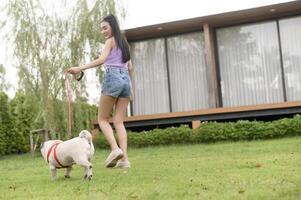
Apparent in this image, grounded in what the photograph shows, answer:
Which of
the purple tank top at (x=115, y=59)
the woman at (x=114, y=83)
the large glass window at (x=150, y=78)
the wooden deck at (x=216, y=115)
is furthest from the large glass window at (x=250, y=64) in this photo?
the purple tank top at (x=115, y=59)

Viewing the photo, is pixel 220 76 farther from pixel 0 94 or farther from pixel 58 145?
pixel 58 145

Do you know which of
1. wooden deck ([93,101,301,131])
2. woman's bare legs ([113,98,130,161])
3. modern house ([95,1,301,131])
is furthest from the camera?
modern house ([95,1,301,131])

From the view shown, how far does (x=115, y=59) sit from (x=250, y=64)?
9772mm

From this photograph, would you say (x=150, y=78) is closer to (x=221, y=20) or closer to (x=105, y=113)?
(x=221, y=20)

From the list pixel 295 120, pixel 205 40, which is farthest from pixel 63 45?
pixel 295 120

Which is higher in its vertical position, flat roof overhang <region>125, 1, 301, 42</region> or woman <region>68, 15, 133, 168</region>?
flat roof overhang <region>125, 1, 301, 42</region>

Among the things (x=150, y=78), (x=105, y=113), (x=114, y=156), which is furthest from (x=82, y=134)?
(x=150, y=78)

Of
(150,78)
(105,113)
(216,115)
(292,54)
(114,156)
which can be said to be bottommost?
(114,156)

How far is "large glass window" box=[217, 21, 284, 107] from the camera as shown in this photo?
1455 centimetres

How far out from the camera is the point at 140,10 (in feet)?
50.8

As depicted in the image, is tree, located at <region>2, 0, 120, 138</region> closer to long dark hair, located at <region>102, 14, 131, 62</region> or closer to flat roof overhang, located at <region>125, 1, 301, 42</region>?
flat roof overhang, located at <region>125, 1, 301, 42</region>

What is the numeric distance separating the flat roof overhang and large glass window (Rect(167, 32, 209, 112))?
1.20 feet

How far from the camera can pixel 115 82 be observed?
5.52m

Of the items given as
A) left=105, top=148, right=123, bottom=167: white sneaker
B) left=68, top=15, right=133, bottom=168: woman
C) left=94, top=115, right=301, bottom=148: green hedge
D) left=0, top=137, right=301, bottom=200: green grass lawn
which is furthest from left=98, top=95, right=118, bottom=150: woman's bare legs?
left=94, top=115, right=301, bottom=148: green hedge
